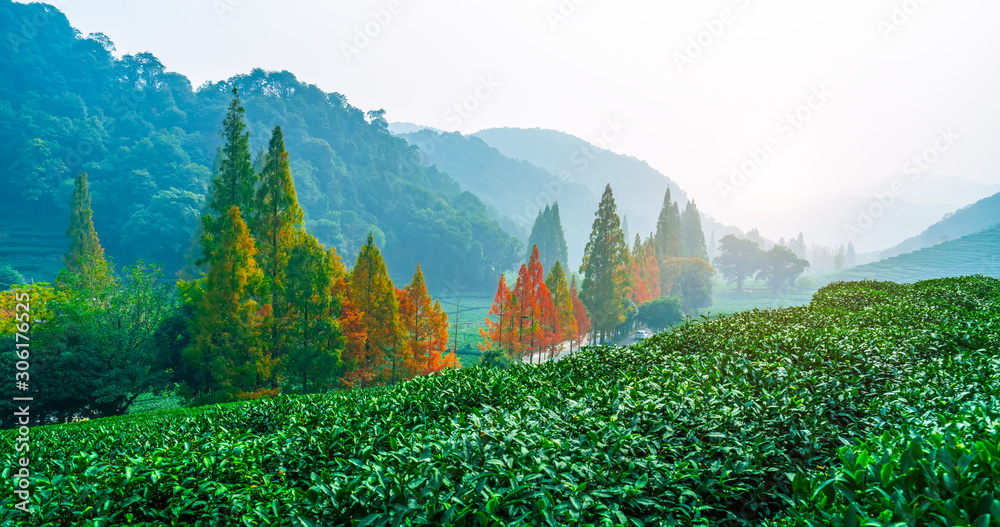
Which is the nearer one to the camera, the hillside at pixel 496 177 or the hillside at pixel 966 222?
the hillside at pixel 966 222

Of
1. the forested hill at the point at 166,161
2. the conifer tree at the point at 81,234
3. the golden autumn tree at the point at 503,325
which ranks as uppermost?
the forested hill at the point at 166,161

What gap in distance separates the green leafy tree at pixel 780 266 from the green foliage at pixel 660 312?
48.7 metres

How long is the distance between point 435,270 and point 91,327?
64864 millimetres

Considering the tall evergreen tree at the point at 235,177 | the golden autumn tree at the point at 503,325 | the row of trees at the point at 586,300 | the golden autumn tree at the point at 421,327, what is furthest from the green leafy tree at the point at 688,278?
the tall evergreen tree at the point at 235,177

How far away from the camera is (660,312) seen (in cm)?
4075

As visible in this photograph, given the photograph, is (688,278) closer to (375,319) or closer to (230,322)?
(375,319)

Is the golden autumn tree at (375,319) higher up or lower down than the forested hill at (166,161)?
lower down

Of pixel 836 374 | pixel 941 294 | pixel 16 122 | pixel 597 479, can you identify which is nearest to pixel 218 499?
pixel 597 479

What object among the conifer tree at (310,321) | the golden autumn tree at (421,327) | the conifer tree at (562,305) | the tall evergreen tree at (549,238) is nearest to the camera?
the conifer tree at (310,321)

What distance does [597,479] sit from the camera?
241 cm

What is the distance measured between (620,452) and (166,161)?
271ft

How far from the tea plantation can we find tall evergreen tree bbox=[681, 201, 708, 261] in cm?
7405

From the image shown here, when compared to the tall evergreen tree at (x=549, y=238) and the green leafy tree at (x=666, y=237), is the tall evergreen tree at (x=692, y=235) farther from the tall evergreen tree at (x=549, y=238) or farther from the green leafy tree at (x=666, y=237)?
the tall evergreen tree at (x=549, y=238)

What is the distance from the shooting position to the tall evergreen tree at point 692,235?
Answer: 244ft
